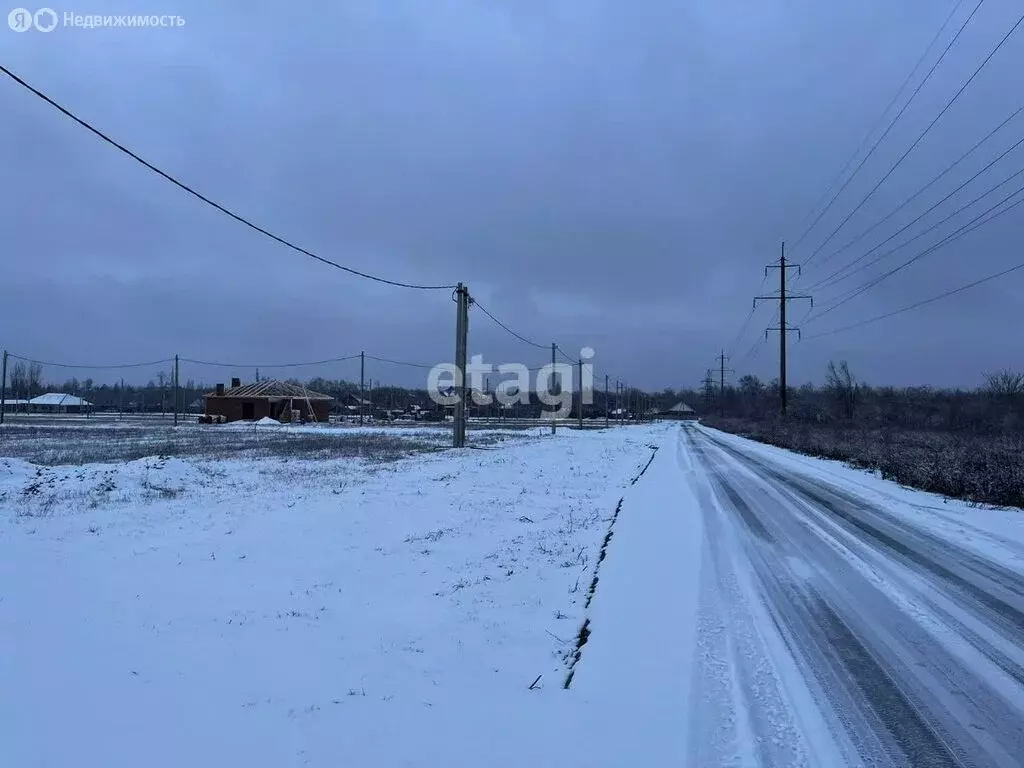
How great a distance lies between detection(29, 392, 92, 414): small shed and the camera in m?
125

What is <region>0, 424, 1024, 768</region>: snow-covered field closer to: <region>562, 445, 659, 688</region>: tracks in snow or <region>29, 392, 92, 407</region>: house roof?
<region>562, 445, 659, 688</region>: tracks in snow

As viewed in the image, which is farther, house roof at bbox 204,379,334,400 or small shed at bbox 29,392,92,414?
small shed at bbox 29,392,92,414

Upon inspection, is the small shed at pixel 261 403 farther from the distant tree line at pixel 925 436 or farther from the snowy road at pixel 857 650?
the snowy road at pixel 857 650

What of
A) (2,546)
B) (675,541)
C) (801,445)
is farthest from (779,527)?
(801,445)

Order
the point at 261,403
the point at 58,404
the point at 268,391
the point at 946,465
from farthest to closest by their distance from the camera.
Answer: the point at 58,404 → the point at 268,391 → the point at 261,403 → the point at 946,465

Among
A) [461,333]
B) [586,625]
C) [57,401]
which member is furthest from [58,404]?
[586,625]

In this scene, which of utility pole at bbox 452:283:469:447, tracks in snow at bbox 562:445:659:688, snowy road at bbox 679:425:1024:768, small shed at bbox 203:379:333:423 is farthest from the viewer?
small shed at bbox 203:379:333:423

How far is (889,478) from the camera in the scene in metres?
18.3

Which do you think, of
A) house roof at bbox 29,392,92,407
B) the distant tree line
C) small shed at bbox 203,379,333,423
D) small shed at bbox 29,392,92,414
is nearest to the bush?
the distant tree line

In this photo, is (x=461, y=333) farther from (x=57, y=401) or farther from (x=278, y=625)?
(x=57, y=401)

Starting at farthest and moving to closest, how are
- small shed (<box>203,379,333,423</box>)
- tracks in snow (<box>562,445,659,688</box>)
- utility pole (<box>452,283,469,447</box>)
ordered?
small shed (<box>203,379,333,423</box>), utility pole (<box>452,283,469,447</box>), tracks in snow (<box>562,445,659,688</box>)

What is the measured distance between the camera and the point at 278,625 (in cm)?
566

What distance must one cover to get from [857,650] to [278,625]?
16.2 ft

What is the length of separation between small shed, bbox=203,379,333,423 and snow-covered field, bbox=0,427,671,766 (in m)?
62.5
